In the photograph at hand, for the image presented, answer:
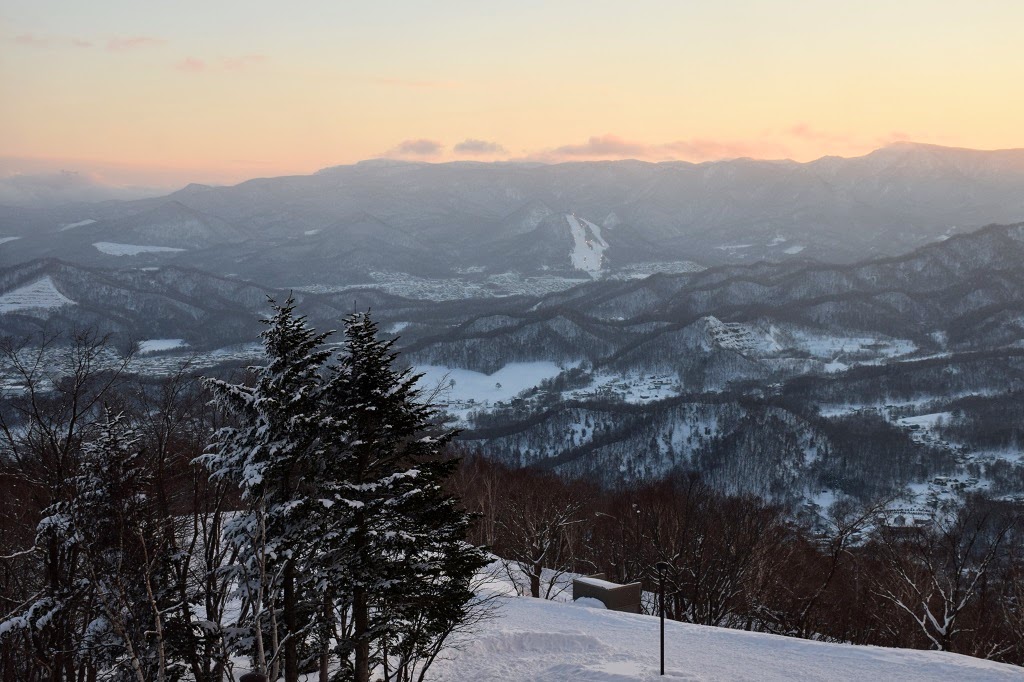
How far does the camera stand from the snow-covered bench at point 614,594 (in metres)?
35.6

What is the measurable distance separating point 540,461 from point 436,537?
5466 inches

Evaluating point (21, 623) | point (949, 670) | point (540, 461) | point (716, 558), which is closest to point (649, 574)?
point (716, 558)

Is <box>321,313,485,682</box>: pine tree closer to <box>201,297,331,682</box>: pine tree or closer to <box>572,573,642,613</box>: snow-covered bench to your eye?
<box>201,297,331,682</box>: pine tree

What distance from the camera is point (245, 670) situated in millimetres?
23469

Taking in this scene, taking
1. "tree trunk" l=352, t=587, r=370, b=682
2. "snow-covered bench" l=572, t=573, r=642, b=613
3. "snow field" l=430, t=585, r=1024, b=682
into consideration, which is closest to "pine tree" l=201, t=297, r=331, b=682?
"tree trunk" l=352, t=587, r=370, b=682

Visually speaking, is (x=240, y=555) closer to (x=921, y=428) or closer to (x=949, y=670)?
(x=949, y=670)

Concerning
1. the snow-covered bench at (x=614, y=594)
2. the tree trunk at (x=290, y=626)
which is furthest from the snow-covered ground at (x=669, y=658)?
the tree trunk at (x=290, y=626)

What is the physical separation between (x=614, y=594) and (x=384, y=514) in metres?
21.0

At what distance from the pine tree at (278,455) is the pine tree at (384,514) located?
2.03ft

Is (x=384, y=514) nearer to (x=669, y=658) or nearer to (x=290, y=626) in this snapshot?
(x=290, y=626)

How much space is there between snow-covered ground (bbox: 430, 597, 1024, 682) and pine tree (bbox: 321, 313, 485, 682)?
5957 millimetres

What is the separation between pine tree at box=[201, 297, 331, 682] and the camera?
17.2 meters

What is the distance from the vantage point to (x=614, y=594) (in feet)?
117

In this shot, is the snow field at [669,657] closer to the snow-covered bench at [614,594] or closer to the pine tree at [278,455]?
the snow-covered bench at [614,594]
